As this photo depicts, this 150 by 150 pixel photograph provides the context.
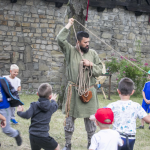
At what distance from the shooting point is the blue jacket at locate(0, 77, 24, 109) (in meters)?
2.78

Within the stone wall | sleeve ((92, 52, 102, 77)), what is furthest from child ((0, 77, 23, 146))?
the stone wall

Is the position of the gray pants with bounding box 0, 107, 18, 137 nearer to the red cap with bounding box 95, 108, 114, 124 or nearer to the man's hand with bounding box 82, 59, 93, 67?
the man's hand with bounding box 82, 59, 93, 67

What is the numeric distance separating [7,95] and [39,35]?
5740 mm

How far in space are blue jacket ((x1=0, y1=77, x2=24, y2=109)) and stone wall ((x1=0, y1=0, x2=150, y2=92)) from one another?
5.33 m

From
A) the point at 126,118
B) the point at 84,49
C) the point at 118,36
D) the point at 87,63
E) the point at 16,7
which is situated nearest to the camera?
the point at 126,118

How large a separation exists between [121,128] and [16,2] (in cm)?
690

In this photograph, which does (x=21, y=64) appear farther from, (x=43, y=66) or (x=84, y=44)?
(x=84, y=44)

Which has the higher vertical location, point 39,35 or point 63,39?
point 63,39

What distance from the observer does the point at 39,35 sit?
8.30 metres

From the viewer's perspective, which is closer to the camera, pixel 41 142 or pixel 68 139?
pixel 41 142

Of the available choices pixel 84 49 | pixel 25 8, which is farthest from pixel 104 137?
pixel 25 8

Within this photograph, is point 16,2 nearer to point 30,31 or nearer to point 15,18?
point 15,18

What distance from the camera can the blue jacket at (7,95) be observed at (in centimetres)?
278

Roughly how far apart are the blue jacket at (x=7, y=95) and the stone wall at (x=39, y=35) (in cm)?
533
